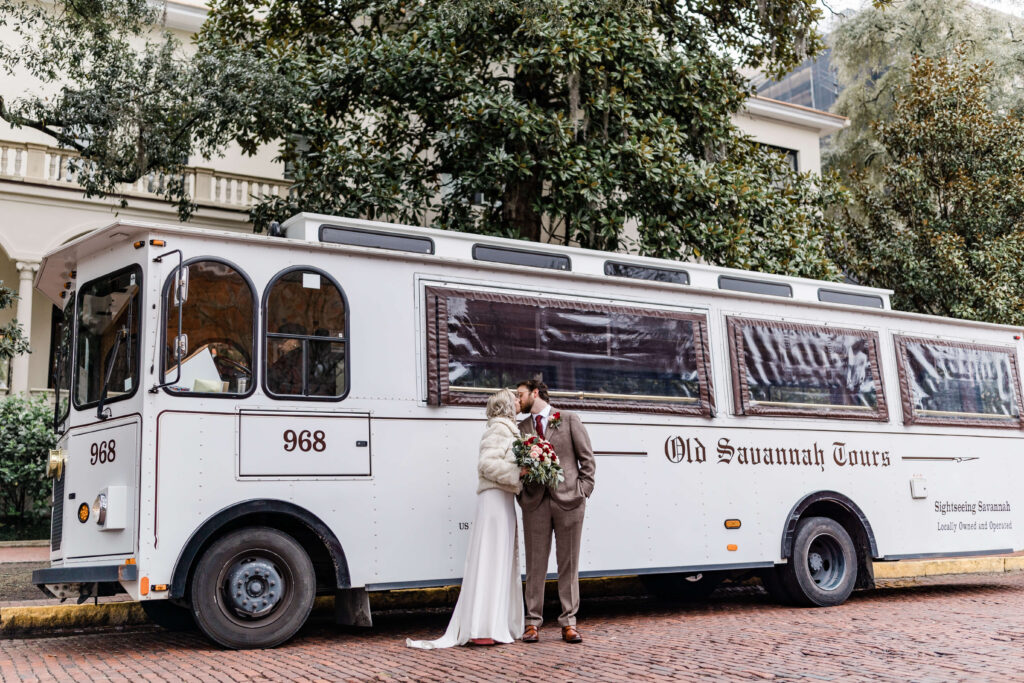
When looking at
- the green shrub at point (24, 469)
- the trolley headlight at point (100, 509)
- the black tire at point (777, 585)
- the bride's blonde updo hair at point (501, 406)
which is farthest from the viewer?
the green shrub at point (24, 469)

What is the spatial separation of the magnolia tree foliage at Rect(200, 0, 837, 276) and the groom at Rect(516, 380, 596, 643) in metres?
5.98

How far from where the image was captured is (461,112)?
1349 centimetres

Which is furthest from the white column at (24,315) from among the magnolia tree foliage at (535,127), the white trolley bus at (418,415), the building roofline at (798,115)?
the building roofline at (798,115)

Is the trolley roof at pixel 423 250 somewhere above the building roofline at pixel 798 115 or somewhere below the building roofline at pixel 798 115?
below

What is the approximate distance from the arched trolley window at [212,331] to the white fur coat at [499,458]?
1818 mm

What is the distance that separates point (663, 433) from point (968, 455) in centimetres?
433

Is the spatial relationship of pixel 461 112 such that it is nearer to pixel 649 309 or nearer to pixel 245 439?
pixel 649 309

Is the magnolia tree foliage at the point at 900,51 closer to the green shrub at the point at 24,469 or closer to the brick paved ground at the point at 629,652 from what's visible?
the brick paved ground at the point at 629,652

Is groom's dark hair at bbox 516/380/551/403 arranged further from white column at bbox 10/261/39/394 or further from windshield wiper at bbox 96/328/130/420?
white column at bbox 10/261/39/394

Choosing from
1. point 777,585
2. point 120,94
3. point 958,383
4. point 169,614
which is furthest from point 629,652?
point 120,94

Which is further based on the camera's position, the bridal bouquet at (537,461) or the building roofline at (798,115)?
the building roofline at (798,115)

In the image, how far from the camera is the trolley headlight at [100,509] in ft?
23.5

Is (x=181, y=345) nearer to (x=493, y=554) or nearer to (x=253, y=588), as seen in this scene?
(x=253, y=588)

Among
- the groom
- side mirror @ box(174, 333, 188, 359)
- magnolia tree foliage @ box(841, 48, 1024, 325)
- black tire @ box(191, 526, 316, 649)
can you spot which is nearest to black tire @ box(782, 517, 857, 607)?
the groom
